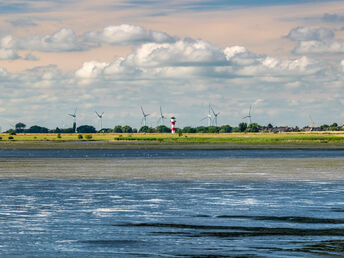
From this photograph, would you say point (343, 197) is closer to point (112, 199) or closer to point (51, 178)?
point (112, 199)

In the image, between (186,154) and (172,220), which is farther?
(186,154)

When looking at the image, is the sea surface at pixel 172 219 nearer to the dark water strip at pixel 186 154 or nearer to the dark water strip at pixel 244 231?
the dark water strip at pixel 244 231

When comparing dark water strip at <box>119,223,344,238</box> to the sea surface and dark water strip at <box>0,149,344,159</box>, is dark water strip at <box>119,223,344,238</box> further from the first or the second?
dark water strip at <box>0,149,344,159</box>

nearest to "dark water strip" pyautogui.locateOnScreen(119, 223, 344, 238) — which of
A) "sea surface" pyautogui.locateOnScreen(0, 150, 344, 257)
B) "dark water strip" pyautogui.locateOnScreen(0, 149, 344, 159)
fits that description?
"sea surface" pyautogui.locateOnScreen(0, 150, 344, 257)

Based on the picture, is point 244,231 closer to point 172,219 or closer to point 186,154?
point 172,219

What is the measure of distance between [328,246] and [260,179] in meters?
26.5

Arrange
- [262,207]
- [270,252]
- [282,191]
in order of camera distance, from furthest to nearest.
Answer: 1. [282,191]
2. [262,207]
3. [270,252]

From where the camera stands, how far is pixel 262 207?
27984mm

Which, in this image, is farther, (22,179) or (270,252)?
(22,179)

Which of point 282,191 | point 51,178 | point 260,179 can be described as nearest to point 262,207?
point 282,191

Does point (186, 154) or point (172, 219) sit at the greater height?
point (186, 154)

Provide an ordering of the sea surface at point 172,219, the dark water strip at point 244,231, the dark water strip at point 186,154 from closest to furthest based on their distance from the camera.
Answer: the sea surface at point 172,219 → the dark water strip at point 244,231 → the dark water strip at point 186,154

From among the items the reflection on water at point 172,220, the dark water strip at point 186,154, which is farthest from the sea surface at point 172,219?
the dark water strip at point 186,154

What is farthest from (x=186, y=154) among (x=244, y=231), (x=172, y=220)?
(x=244, y=231)
